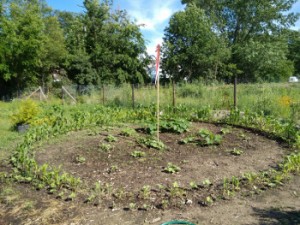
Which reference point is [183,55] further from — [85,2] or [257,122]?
[257,122]

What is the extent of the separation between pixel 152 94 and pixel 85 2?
52.5 ft

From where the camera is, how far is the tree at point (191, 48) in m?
29.0

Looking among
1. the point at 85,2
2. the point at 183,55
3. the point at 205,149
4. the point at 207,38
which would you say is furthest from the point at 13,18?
the point at 205,149

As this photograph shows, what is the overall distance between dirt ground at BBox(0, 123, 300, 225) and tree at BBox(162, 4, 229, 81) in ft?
78.9

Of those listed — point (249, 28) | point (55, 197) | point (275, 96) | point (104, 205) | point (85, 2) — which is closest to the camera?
point (104, 205)

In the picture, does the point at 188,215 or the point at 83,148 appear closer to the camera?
the point at 188,215

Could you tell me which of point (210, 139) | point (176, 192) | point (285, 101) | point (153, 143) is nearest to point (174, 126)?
point (210, 139)

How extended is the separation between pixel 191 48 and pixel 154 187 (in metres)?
26.5

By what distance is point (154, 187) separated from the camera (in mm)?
3721

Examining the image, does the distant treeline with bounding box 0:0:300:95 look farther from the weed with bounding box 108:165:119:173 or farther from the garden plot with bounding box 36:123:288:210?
the weed with bounding box 108:165:119:173

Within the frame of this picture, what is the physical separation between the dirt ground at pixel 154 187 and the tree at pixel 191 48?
24.0m

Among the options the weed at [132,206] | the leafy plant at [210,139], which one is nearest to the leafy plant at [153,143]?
the leafy plant at [210,139]

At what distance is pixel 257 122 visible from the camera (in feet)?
23.7

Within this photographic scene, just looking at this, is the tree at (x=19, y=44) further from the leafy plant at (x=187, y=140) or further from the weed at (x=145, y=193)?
the weed at (x=145, y=193)
